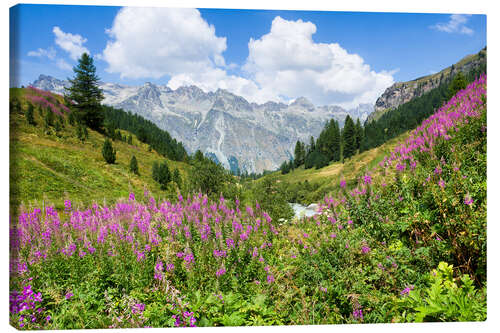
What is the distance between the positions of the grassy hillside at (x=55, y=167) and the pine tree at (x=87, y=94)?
0.39 m

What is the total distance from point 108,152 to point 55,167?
15.9 ft

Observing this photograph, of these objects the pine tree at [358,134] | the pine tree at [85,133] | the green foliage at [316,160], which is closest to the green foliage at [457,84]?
the pine tree at [85,133]

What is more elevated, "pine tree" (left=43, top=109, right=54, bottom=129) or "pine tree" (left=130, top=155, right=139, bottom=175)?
"pine tree" (left=43, top=109, right=54, bottom=129)

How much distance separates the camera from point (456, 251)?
10.5ft

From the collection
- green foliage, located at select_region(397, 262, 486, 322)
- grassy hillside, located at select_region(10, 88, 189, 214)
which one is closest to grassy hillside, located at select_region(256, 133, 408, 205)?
green foliage, located at select_region(397, 262, 486, 322)

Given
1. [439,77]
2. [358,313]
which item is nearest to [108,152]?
[358,313]

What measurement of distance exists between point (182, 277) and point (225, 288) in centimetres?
68

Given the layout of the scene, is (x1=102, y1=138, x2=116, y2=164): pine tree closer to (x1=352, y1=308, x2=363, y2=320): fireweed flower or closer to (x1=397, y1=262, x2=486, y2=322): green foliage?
(x1=352, y1=308, x2=363, y2=320): fireweed flower

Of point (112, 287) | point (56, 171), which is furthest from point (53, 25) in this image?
point (112, 287)

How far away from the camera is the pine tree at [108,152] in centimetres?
1001

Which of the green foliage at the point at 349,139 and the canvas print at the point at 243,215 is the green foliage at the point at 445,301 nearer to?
the canvas print at the point at 243,215

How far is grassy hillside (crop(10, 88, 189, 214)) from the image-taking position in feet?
12.9

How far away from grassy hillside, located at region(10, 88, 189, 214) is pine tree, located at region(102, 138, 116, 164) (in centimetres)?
26
